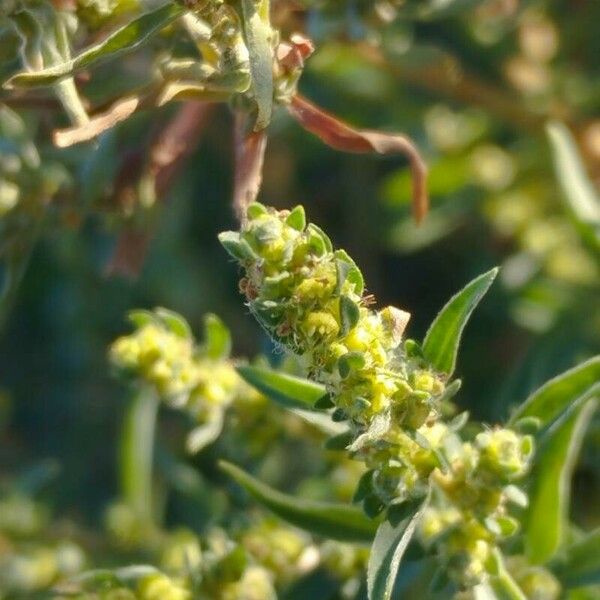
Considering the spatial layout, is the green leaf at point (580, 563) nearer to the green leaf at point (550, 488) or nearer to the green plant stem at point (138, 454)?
the green leaf at point (550, 488)

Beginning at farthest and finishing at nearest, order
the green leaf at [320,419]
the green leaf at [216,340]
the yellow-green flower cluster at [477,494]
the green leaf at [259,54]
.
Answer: the green leaf at [216,340] < the green leaf at [320,419] < the yellow-green flower cluster at [477,494] < the green leaf at [259,54]

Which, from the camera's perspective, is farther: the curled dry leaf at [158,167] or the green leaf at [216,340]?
the curled dry leaf at [158,167]

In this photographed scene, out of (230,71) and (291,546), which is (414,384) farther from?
(291,546)

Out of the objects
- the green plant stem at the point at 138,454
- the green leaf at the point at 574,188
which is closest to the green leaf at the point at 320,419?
the green leaf at the point at 574,188

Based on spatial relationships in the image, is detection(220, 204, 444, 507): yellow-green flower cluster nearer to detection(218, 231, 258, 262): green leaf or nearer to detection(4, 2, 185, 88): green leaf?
detection(218, 231, 258, 262): green leaf

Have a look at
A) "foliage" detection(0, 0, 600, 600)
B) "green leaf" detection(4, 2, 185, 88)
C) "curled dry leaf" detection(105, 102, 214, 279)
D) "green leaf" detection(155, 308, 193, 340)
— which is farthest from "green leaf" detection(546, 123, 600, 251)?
"green leaf" detection(4, 2, 185, 88)

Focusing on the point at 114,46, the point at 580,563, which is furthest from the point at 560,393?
the point at 114,46

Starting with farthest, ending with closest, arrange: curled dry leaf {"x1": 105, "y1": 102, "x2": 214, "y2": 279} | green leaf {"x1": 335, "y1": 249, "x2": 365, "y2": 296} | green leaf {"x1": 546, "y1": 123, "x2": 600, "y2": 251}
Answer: green leaf {"x1": 546, "y1": 123, "x2": 600, "y2": 251}
curled dry leaf {"x1": 105, "y1": 102, "x2": 214, "y2": 279}
green leaf {"x1": 335, "y1": 249, "x2": 365, "y2": 296}
